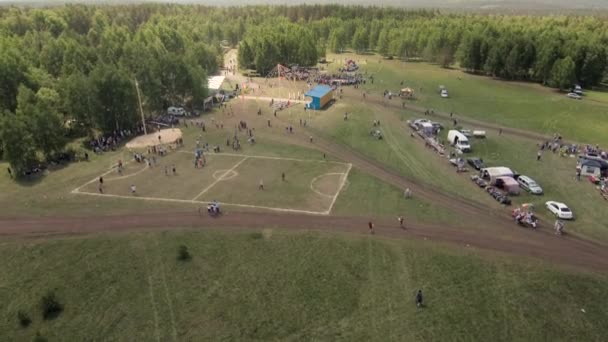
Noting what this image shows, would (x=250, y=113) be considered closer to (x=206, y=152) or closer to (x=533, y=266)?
(x=206, y=152)

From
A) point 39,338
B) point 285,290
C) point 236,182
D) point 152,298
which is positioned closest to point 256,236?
point 285,290

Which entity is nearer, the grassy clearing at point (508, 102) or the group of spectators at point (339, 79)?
the grassy clearing at point (508, 102)

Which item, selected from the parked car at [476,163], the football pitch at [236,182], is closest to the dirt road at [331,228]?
the football pitch at [236,182]

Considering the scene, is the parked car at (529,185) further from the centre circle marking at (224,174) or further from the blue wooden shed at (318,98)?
the blue wooden shed at (318,98)

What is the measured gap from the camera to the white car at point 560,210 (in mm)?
44156

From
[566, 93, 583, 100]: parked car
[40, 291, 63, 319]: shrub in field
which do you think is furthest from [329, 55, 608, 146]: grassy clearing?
[40, 291, 63, 319]: shrub in field

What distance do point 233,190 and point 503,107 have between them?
71364mm

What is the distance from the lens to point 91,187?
52844mm

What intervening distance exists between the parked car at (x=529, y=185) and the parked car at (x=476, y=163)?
5856 mm

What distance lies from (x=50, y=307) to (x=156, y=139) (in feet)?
143

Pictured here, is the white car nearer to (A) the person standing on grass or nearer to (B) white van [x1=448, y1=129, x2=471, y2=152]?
(B) white van [x1=448, y1=129, x2=471, y2=152]

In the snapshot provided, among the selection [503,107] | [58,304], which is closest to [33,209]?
[58,304]

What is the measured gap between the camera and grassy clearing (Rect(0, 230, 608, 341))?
29.6 meters

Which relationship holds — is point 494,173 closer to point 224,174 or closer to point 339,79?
point 224,174
